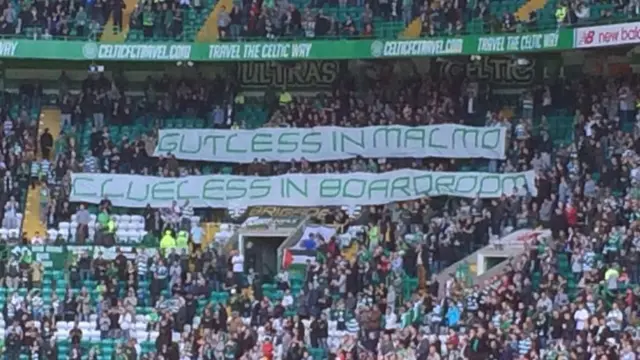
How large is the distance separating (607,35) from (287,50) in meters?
7.12

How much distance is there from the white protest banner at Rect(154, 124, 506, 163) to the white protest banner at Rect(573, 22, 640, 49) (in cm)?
256

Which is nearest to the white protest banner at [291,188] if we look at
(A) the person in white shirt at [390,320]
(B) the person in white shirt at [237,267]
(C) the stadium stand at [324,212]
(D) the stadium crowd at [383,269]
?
(C) the stadium stand at [324,212]

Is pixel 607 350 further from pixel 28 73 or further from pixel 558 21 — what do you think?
pixel 28 73

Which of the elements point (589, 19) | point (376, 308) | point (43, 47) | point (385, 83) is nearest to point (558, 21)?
point (589, 19)

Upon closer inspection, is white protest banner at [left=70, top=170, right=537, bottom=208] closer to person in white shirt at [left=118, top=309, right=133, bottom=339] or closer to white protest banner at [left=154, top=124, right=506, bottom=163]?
white protest banner at [left=154, top=124, right=506, bottom=163]

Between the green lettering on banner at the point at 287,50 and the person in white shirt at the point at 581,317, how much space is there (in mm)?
7966

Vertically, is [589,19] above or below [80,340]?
above

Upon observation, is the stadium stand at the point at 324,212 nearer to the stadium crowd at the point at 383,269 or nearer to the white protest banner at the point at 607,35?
the stadium crowd at the point at 383,269

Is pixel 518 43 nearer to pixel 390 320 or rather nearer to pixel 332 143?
pixel 332 143

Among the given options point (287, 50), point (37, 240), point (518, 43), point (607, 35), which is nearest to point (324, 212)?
point (287, 50)

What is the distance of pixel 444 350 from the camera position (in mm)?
29734

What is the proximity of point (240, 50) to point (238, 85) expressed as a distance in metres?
2.34

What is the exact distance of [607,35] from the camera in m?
34.3

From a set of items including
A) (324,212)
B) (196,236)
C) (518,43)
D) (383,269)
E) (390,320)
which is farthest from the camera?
(324,212)
